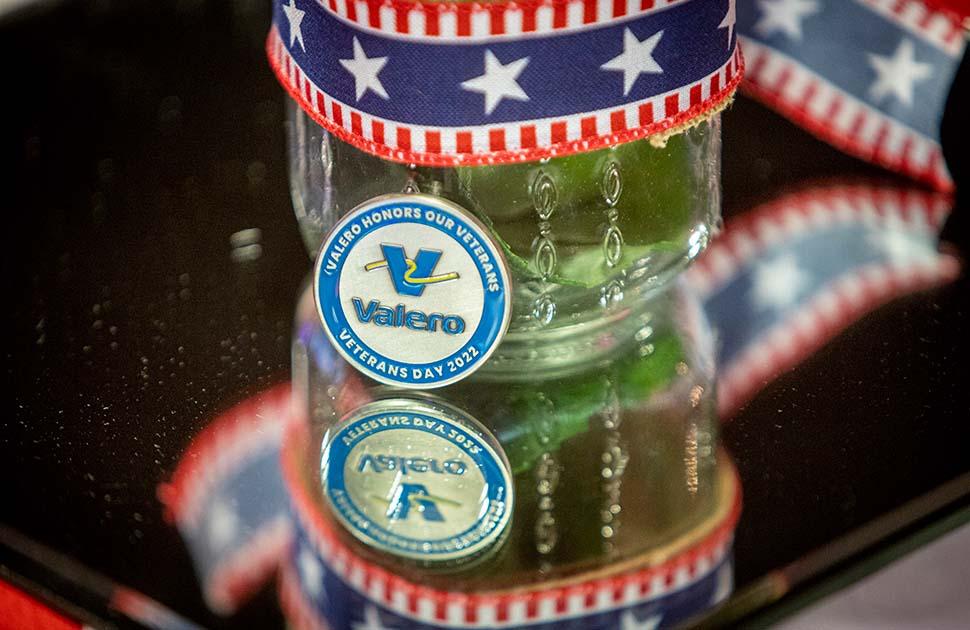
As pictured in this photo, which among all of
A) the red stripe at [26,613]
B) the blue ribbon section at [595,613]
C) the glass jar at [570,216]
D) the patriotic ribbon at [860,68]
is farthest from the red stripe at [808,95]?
the red stripe at [26,613]

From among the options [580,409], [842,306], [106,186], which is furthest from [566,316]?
[106,186]

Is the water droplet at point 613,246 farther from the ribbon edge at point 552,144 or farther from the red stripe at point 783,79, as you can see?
the red stripe at point 783,79

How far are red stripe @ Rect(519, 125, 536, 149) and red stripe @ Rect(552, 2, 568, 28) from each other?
44 millimetres

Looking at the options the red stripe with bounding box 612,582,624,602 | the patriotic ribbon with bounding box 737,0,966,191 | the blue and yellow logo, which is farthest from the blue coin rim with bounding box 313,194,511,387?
the patriotic ribbon with bounding box 737,0,966,191

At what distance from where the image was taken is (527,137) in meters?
0.60

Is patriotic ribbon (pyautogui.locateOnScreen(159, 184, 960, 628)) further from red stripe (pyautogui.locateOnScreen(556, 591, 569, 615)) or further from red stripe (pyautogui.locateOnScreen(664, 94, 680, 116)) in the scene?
red stripe (pyautogui.locateOnScreen(664, 94, 680, 116))

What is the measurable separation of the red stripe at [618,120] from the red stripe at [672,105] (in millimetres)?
22

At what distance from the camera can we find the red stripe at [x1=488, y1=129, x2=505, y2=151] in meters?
0.60

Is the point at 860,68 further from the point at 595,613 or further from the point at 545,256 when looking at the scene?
the point at 595,613

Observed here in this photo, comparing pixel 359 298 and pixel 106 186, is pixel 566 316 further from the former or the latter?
pixel 106 186

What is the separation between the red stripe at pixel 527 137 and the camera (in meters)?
0.60

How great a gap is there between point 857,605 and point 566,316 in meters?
0.19

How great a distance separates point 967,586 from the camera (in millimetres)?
705

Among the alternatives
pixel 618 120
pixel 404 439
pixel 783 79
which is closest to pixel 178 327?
pixel 404 439
